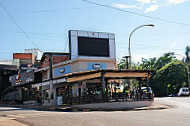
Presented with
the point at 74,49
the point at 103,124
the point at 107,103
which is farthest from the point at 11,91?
the point at 103,124

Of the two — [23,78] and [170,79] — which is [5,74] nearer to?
[23,78]

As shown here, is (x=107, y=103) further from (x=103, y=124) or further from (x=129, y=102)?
(x=103, y=124)

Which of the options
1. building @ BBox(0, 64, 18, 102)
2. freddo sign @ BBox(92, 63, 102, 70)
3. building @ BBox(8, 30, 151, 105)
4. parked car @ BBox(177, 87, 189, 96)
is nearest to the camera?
building @ BBox(8, 30, 151, 105)

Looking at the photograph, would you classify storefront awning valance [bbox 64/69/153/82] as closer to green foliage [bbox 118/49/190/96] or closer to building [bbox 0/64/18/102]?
green foliage [bbox 118/49/190/96]

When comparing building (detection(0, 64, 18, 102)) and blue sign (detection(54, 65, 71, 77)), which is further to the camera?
building (detection(0, 64, 18, 102))

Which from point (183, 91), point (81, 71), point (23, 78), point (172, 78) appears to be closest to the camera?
point (81, 71)

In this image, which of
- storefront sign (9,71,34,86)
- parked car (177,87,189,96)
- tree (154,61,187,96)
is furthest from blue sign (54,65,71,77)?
tree (154,61,187,96)

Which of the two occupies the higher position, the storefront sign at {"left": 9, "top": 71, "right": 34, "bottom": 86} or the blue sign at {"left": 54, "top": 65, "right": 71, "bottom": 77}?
the blue sign at {"left": 54, "top": 65, "right": 71, "bottom": 77}

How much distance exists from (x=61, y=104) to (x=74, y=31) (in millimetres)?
10771

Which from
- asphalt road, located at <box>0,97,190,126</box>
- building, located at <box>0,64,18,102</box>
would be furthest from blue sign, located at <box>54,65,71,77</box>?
building, located at <box>0,64,18,102</box>

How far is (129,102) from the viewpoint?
23.4 m

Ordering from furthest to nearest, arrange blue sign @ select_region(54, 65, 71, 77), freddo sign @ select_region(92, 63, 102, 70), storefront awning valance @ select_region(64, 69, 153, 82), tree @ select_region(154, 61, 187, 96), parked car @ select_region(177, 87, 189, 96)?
1. tree @ select_region(154, 61, 187, 96)
2. parked car @ select_region(177, 87, 189, 96)
3. blue sign @ select_region(54, 65, 71, 77)
4. freddo sign @ select_region(92, 63, 102, 70)
5. storefront awning valance @ select_region(64, 69, 153, 82)

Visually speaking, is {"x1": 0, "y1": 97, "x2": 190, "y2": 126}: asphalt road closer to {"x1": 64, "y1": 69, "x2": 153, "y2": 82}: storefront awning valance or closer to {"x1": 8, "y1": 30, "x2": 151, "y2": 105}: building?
{"x1": 64, "y1": 69, "x2": 153, "y2": 82}: storefront awning valance

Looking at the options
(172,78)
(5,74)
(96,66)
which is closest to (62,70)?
(96,66)
